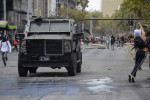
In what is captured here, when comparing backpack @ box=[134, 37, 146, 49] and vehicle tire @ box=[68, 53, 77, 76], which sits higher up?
backpack @ box=[134, 37, 146, 49]

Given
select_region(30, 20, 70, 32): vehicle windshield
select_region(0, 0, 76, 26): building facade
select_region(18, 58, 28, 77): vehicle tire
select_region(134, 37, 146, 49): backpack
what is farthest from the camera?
select_region(0, 0, 76, 26): building facade

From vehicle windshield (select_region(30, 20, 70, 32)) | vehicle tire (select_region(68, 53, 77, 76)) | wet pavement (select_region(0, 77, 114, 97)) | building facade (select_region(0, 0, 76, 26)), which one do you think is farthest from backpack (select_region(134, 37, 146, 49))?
building facade (select_region(0, 0, 76, 26))

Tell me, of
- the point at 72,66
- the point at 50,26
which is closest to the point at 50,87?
the point at 72,66

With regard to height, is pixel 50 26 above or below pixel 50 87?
above

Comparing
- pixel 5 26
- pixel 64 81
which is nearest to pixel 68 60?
pixel 64 81

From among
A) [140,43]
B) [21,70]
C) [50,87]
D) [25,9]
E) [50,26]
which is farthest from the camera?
[25,9]

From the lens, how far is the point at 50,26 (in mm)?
19828

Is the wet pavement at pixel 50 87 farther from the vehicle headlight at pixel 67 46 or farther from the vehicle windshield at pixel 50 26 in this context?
the vehicle windshield at pixel 50 26

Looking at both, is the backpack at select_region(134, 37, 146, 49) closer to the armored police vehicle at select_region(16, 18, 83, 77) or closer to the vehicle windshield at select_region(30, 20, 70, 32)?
the armored police vehicle at select_region(16, 18, 83, 77)

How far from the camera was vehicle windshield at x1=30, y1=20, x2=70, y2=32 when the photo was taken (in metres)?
19.7

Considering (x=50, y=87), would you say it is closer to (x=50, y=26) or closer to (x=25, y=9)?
(x=50, y=26)

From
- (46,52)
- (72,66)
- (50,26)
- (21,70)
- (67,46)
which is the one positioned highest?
(50,26)

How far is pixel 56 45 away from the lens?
1803cm

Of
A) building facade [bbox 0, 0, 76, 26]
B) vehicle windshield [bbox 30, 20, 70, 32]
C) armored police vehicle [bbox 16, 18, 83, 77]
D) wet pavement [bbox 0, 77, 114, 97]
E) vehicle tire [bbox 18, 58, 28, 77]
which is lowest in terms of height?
wet pavement [bbox 0, 77, 114, 97]
